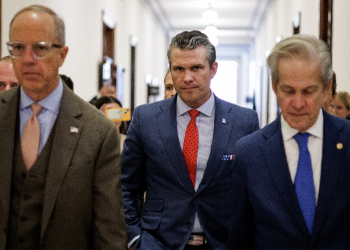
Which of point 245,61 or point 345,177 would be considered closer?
point 345,177

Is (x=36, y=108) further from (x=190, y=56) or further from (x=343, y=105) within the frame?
(x=343, y=105)

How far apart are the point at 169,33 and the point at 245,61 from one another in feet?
23.8

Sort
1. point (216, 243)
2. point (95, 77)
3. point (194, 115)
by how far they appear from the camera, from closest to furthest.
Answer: point (216, 243)
point (194, 115)
point (95, 77)

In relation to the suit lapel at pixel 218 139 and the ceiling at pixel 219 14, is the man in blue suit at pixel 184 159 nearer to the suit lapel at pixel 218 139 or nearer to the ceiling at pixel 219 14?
the suit lapel at pixel 218 139

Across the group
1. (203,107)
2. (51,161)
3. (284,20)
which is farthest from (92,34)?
(51,161)

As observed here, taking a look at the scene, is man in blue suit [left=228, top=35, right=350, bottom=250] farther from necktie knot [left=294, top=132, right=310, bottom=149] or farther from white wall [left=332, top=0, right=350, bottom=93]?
white wall [left=332, top=0, right=350, bottom=93]

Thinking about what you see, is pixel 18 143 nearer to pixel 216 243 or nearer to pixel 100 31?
pixel 216 243

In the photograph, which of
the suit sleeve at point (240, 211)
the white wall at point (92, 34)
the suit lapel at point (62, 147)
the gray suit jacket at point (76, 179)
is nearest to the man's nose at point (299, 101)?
the suit sleeve at point (240, 211)

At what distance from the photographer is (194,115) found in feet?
8.86

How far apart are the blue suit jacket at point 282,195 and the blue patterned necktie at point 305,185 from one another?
0.03 metres

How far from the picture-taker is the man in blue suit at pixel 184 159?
8.33 ft

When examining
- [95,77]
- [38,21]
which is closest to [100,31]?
[95,77]

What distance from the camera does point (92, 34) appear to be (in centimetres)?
859

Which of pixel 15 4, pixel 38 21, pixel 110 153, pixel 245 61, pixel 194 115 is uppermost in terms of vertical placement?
pixel 245 61
